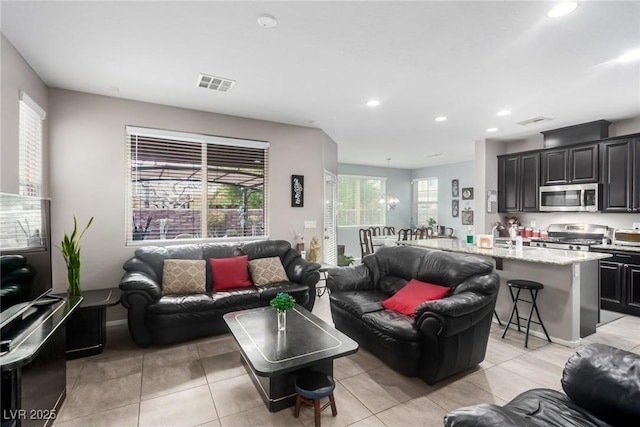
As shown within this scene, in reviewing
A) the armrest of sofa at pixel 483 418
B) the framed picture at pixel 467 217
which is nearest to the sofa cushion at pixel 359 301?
the armrest of sofa at pixel 483 418

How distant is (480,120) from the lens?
4922mm

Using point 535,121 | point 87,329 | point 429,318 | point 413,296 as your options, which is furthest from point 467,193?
point 87,329

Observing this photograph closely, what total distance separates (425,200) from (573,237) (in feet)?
15.8

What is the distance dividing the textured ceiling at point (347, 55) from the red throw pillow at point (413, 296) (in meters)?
2.21

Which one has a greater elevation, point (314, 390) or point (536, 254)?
point (536, 254)

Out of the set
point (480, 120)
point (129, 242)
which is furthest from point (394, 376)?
point (480, 120)

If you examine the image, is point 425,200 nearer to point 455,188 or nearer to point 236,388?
point 455,188

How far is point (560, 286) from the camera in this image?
3.42 m

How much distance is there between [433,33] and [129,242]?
422cm

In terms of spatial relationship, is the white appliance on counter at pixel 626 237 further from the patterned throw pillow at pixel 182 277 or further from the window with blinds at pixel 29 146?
the window with blinds at pixel 29 146

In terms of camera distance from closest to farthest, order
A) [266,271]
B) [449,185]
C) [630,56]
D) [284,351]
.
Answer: [284,351]
[630,56]
[266,271]
[449,185]

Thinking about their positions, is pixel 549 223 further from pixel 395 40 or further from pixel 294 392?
pixel 294 392

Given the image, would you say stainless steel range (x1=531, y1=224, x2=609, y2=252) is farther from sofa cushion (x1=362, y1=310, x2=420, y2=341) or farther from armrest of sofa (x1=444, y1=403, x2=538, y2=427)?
armrest of sofa (x1=444, y1=403, x2=538, y2=427)

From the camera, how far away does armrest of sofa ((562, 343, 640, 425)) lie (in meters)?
1.43
